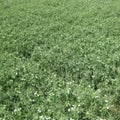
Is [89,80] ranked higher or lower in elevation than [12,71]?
lower

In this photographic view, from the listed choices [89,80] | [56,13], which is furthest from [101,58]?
[56,13]

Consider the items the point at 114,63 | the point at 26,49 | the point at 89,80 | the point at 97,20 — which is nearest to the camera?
the point at 89,80

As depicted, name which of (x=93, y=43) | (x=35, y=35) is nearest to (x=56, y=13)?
(x=35, y=35)

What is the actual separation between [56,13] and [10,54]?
497 centimetres

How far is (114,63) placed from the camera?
23.3ft

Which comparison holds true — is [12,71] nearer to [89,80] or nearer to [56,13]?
[89,80]

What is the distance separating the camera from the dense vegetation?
5.51 m

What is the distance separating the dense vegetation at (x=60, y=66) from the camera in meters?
5.51

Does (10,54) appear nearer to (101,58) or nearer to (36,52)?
(36,52)

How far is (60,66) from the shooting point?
23.7 feet

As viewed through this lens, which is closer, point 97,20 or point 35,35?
point 35,35

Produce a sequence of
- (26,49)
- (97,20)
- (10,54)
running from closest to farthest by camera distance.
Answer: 1. (10,54)
2. (26,49)
3. (97,20)

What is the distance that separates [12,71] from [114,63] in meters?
2.56

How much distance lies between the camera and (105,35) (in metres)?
9.33
